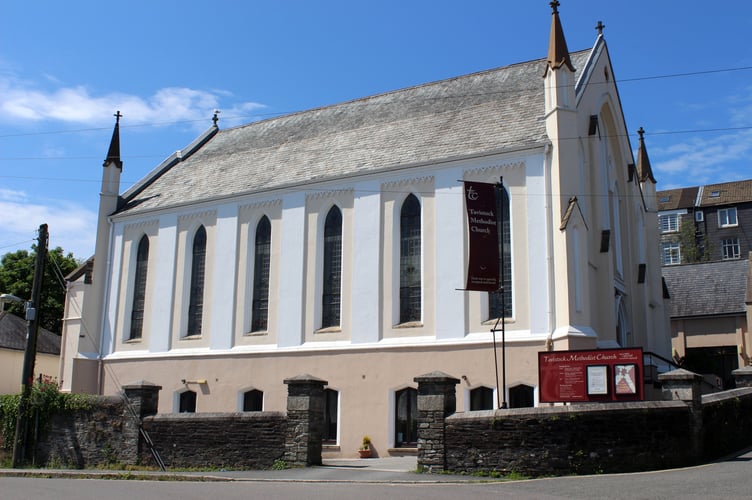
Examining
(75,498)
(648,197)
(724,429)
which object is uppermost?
(648,197)

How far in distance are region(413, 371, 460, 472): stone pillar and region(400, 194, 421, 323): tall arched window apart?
8.53m

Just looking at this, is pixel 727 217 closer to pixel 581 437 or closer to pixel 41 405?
pixel 581 437

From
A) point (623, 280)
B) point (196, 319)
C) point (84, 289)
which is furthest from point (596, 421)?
point (84, 289)

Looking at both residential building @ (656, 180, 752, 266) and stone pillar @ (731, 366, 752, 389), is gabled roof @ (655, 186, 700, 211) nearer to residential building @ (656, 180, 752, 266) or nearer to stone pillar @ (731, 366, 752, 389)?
residential building @ (656, 180, 752, 266)

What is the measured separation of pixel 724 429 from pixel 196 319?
20.3 m

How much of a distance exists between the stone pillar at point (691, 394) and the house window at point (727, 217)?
5841 cm

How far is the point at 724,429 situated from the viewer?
17.0m

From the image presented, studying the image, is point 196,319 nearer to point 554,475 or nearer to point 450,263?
point 450,263

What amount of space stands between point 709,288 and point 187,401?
31311 millimetres

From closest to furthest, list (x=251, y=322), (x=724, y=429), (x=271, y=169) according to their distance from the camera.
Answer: (x=724, y=429), (x=251, y=322), (x=271, y=169)

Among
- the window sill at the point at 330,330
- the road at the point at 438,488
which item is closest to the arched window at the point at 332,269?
the window sill at the point at 330,330

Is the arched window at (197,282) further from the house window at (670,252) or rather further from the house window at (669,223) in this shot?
the house window at (669,223)

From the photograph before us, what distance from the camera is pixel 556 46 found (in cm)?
2462

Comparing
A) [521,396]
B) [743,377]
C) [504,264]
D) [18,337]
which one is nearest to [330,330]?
[504,264]
